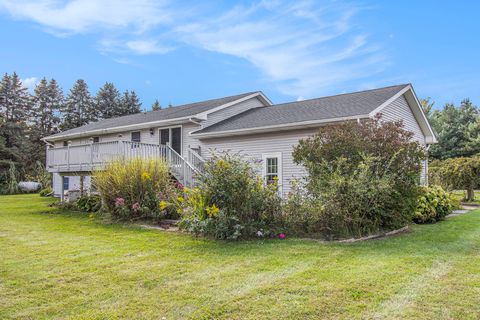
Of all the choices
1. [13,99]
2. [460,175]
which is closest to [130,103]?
[13,99]

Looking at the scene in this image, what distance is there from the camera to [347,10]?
1134cm

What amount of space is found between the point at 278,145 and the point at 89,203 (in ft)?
22.6

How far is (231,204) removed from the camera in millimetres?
6930

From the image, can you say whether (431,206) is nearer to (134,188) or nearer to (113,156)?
(134,188)

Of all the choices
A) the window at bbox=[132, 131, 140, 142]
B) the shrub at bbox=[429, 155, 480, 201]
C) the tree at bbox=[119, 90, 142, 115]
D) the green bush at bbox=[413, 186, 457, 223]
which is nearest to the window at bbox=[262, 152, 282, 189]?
the green bush at bbox=[413, 186, 457, 223]

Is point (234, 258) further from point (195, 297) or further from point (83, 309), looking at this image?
point (83, 309)

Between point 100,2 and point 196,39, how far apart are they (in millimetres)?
4877

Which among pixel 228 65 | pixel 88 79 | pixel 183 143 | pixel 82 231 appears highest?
pixel 88 79

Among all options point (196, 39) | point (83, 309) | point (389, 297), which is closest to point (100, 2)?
point (196, 39)

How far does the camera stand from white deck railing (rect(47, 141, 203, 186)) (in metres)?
11.5


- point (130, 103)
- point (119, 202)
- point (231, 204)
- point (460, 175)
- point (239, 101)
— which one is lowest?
point (119, 202)

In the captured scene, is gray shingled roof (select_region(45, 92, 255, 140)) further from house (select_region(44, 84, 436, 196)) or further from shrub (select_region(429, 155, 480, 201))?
shrub (select_region(429, 155, 480, 201))

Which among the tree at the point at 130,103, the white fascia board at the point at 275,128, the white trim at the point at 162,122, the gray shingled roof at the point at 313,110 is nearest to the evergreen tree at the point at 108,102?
the tree at the point at 130,103

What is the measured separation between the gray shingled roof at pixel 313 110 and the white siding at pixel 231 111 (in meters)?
0.32
